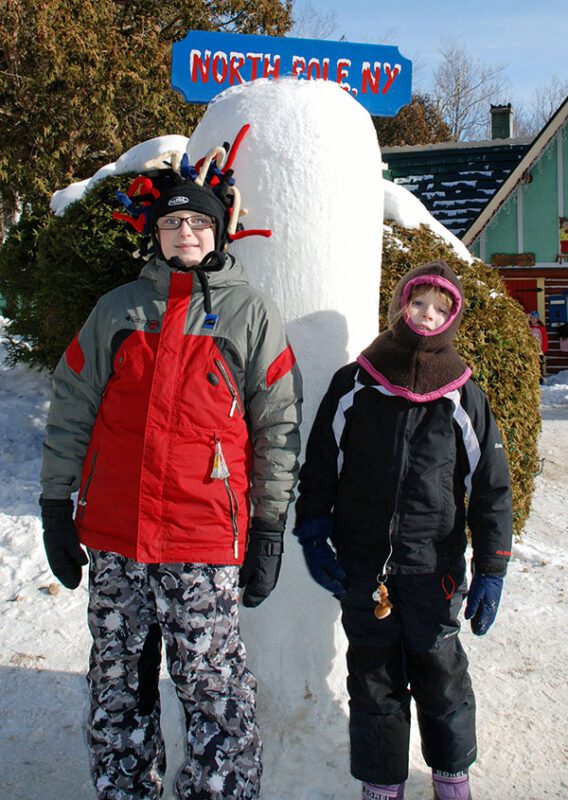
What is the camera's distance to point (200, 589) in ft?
6.68

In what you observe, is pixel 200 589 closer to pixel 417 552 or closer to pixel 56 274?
pixel 417 552

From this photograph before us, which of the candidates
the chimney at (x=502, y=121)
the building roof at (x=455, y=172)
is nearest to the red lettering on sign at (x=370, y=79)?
the building roof at (x=455, y=172)

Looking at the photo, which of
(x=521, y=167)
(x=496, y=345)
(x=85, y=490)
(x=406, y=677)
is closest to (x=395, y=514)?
(x=406, y=677)

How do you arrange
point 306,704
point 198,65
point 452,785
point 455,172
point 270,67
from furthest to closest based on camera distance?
point 455,172 → point 270,67 → point 198,65 → point 306,704 → point 452,785

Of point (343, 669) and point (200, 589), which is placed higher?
point (200, 589)

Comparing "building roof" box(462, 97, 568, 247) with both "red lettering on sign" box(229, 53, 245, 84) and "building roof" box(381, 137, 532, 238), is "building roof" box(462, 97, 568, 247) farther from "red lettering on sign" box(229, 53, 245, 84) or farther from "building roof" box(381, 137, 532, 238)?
"red lettering on sign" box(229, 53, 245, 84)

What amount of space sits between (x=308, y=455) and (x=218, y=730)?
0.81 m

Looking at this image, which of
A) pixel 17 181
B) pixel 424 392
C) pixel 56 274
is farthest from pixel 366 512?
pixel 17 181

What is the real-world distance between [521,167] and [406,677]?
13511 mm

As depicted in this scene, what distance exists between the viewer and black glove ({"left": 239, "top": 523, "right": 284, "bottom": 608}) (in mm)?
2080

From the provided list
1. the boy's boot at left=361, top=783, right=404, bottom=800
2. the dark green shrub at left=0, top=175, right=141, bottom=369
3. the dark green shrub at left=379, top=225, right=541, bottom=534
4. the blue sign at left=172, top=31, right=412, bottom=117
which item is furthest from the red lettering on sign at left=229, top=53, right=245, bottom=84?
the boy's boot at left=361, top=783, right=404, bottom=800

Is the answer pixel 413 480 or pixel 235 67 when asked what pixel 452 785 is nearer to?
pixel 413 480

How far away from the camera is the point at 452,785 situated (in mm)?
2238

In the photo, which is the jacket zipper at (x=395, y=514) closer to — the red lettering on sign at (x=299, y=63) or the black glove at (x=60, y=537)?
the black glove at (x=60, y=537)
